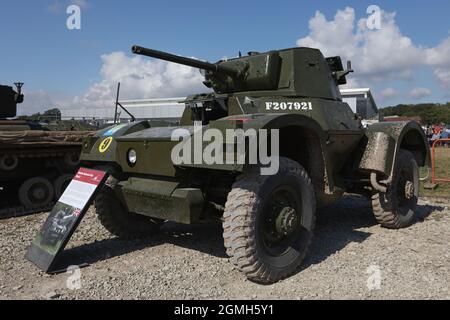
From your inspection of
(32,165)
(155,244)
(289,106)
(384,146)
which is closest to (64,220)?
(155,244)

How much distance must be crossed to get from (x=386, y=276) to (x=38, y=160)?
22.1 ft

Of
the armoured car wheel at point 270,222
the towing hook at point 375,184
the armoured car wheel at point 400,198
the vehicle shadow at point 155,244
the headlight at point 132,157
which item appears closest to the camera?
the armoured car wheel at point 270,222

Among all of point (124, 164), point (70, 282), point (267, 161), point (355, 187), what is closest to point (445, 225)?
point (355, 187)

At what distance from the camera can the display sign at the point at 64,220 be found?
449 centimetres

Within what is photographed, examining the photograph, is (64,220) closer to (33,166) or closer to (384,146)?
(384,146)

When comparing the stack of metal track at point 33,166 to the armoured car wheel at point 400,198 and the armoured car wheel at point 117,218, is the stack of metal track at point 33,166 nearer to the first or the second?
the armoured car wheel at point 117,218

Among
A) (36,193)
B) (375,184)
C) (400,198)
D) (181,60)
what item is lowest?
(36,193)

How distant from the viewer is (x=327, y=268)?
15.0ft

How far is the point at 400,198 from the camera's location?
6535mm

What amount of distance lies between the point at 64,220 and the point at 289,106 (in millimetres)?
2847

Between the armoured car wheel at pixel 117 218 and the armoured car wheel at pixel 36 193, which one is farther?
the armoured car wheel at pixel 36 193

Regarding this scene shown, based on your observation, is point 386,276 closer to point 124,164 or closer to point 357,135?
point 357,135

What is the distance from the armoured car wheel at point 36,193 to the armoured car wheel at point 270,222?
548 centimetres

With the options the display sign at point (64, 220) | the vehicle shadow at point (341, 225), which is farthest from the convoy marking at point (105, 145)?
the vehicle shadow at point (341, 225)
